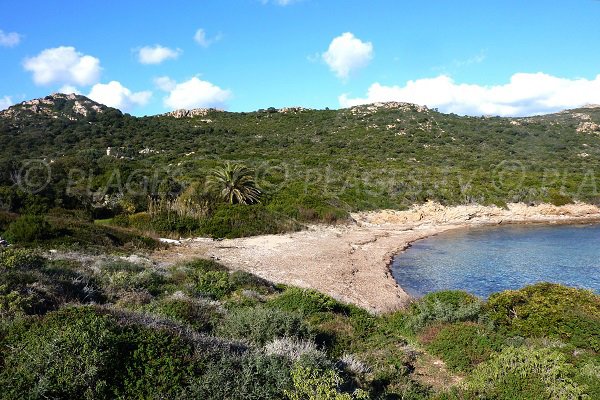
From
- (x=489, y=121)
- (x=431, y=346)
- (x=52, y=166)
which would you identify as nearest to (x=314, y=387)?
(x=431, y=346)

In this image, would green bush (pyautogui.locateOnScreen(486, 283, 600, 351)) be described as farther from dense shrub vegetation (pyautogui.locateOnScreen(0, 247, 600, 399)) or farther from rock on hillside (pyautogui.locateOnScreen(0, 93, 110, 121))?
rock on hillside (pyautogui.locateOnScreen(0, 93, 110, 121))

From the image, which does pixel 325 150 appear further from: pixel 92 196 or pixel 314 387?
pixel 314 387

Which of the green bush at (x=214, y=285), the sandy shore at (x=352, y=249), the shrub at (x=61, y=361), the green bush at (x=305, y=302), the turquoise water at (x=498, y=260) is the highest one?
the shrub at (x=61, y=361)

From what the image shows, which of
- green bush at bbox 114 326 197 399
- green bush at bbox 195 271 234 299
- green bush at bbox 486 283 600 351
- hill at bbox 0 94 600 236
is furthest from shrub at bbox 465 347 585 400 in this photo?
hill at bbox 0 94 600 236

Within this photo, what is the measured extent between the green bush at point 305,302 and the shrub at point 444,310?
6.10 ft

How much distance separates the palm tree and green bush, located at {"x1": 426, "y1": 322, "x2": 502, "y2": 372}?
19480 mm

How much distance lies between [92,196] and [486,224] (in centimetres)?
2649

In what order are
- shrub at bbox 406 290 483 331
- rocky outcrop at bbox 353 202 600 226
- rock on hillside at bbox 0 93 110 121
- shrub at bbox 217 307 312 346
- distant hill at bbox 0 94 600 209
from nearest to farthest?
shrub at bbox 217 307 312 346 → shrub at bbox 406 290 483 331 → rocky outcrop at bbox 353 202 600 226 → distant hill at bbox 0 94 600 209 → rock on hillside at bbox 0 93 110 121

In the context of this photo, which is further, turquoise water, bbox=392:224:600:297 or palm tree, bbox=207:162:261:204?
palm tree, bbox=207:162:261:204

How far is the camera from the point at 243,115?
8112 centimetres

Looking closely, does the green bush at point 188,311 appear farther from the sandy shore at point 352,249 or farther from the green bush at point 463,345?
the sandy shore at point 352,249

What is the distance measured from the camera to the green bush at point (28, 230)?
13.6 metres

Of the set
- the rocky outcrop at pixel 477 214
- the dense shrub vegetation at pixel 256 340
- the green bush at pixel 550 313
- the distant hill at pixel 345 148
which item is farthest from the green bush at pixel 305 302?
the distant hill at pixel 345 148

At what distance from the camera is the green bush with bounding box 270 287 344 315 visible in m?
9.32
